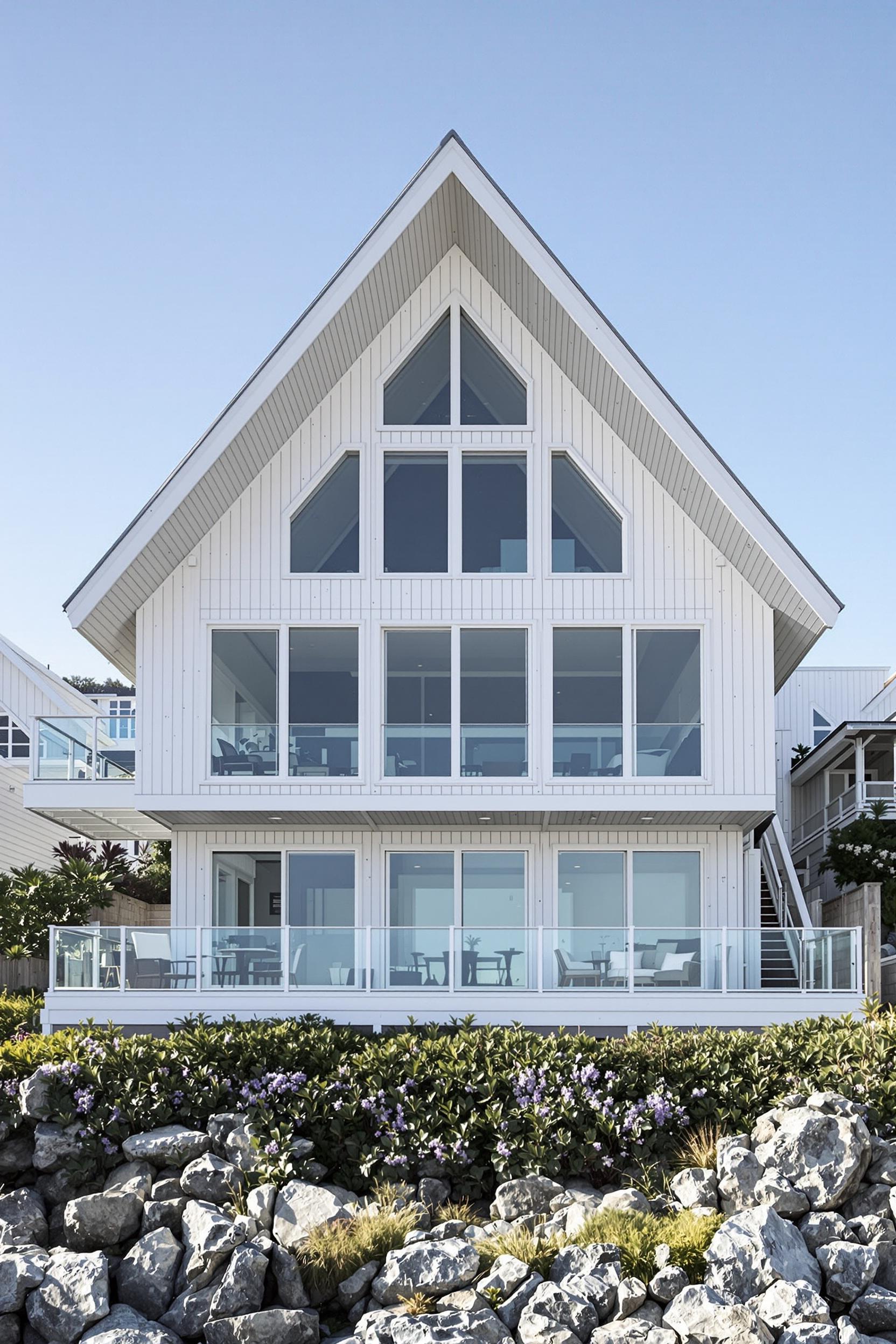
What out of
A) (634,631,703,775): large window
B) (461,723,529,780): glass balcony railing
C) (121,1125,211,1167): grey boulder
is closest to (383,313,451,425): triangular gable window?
(634,631,703,775): large window

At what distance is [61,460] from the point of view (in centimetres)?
2466

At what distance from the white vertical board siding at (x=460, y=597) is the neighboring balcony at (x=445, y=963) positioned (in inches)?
78.2

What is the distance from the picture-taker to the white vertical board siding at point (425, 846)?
19.4 m

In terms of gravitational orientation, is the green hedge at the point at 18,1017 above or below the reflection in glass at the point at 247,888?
below

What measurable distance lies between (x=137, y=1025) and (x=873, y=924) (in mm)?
10151

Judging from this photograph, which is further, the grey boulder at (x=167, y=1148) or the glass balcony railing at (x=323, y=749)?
the glass balcony railing at (x=323, y=749)

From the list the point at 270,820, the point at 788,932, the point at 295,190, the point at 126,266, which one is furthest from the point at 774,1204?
the point at 126,266

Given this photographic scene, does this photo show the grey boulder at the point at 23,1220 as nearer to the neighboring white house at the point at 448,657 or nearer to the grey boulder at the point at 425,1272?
the grey boulder at the point at 425,1272

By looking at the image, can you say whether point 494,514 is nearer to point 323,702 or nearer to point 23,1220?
point 323,702

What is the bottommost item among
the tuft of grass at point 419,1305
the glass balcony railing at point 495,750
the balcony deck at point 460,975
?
the tuft of grass at point 419,1305

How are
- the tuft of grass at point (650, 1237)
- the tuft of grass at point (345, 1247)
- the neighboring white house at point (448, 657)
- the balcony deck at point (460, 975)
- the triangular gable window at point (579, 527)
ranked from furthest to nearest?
the triangular gable window at point (579, 527) < the neighboring white house at point (448, 657) < the balcony deck at point (460, 975) < the tuft of grass at point (345, 1247) < the tuft of grass at point (650, 1237)

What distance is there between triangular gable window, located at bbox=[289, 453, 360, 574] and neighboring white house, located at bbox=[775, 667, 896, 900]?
1225 centimetres

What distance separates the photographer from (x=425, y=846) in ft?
64.2

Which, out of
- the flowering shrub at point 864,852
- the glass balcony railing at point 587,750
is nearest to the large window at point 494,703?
the glass balcony railing at point 587,750
